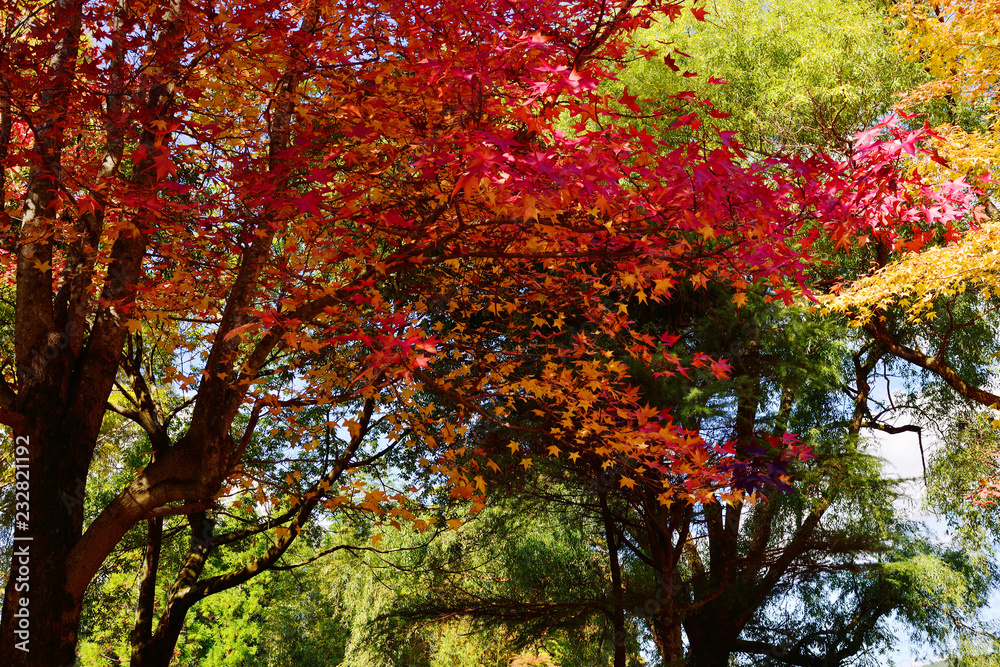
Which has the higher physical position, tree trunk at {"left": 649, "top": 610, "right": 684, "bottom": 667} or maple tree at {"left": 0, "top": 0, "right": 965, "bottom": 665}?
maple tree at {"left": 0, "top": 0, "right": 965, "bottom": 665}

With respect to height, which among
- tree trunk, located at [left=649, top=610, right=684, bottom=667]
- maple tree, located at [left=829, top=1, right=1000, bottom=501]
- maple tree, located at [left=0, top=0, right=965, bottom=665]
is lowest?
tree trunk, located at [left=649, top=610, right=684, bottom=667]

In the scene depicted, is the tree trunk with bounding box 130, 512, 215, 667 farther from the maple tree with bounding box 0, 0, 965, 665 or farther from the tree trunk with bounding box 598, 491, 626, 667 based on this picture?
the tree trunk with bounding box 598, 491, 626, 667

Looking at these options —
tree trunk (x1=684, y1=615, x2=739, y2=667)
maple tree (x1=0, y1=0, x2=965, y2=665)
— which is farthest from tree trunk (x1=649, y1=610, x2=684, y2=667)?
maple tree (x1=0, y1=0, x2=965, y2=665)

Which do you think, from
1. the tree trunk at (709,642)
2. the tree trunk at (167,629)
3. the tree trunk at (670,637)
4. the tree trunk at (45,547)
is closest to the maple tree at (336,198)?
the tree trunk at (45,547)

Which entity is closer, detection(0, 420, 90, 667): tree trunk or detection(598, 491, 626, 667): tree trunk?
detection(0, 420, 90, 667): tree trunk

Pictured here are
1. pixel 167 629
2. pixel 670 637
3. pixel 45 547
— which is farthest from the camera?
pixel 670 637

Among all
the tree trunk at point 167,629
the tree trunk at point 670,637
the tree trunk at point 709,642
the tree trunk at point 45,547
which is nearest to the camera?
the tree trunk at point 45,547

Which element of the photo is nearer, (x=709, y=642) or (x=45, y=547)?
(x=45, y=547)

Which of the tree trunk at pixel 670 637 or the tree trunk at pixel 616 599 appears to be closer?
the tree trunk at pixel 670 637

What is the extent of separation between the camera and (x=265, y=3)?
3670mm

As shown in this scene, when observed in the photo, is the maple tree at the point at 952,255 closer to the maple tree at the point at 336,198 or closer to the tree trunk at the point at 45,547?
the maple tree at the point at 336,198

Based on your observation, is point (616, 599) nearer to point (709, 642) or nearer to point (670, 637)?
point (670, 637)

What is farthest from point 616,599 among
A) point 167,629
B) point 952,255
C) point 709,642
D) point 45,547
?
point 45,547

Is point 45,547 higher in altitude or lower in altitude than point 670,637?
higher
